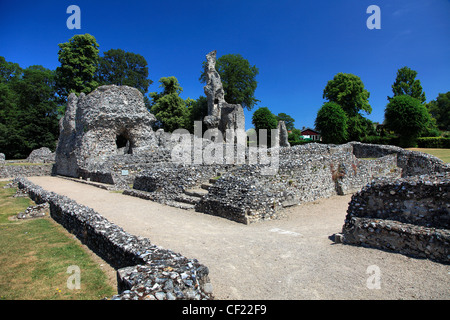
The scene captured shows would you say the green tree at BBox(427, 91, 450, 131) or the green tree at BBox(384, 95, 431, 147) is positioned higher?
the green tree at BBox(427, 91, 450, 131)

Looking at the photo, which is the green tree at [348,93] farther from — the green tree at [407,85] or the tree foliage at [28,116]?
the tree foliage at [28,116]

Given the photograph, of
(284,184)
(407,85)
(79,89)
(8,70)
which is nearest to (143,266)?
(284,184)

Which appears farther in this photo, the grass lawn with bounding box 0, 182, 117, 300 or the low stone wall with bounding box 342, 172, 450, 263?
the low stone wall with bounding box 342, 172, 450, 263

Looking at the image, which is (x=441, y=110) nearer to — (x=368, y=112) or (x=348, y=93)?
→ (x=368, y=112)

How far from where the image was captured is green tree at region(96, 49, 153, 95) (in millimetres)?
45125

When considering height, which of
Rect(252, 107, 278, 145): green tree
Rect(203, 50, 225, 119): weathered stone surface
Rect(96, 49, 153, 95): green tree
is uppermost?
Rect(96, 49, 153, 95): green tree

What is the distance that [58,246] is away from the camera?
636cm

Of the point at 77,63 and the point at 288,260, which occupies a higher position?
the point at 77,63

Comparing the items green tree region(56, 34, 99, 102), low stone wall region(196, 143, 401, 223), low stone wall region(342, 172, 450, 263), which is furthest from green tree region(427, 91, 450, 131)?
green tree region(56, 34, 99, 102)

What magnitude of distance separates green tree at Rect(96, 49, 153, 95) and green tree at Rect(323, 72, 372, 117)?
32.8 m

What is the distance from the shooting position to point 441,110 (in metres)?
55.4

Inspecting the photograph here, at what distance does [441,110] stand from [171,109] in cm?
5654

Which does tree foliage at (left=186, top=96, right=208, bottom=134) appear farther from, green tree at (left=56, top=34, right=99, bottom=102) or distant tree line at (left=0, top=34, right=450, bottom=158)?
green tree at (left=56, top=34, right=99, bottom=102)

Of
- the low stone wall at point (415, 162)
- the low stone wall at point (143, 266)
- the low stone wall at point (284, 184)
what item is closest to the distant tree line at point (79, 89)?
the low stone wall at point (415, 162)
